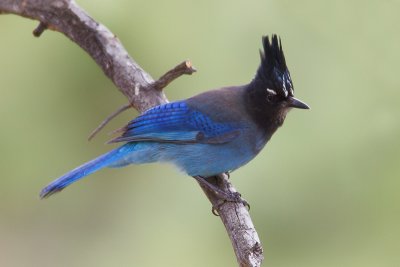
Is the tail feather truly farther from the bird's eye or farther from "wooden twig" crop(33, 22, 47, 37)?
"wooden twig" crop(33, 22, 47, 37)

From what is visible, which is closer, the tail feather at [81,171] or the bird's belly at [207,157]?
the tail feather at [81,171]

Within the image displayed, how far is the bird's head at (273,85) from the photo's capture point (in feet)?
14.6

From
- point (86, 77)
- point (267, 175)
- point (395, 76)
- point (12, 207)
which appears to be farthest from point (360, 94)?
point (12, 207)

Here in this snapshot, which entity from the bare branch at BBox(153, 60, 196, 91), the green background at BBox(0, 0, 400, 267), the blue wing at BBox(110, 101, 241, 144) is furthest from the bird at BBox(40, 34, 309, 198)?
the green background at BBox(0, 0, 400, 267)

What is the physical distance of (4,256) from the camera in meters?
6.12

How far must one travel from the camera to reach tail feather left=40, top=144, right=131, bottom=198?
436 cm

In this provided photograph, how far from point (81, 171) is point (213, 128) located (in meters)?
0.76

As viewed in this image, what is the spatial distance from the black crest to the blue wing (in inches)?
12.1

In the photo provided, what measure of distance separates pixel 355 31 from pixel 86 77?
6.38ft

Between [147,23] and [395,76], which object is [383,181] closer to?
[395,76]

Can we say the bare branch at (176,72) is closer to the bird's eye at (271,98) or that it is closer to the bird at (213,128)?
the bird at (213,128)

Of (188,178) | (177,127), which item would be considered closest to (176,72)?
(177,127)

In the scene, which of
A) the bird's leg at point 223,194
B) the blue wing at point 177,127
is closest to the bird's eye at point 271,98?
the blue wing at point 177,127

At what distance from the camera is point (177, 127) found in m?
4.61
